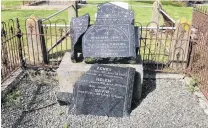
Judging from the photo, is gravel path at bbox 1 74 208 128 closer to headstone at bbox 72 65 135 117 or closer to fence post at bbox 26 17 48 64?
headstone at bbox 72 65 135 117

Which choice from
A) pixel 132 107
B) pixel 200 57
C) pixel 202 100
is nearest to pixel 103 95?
pixel 132 107

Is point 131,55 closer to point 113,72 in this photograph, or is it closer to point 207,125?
point 113,72

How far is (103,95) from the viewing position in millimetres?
5102

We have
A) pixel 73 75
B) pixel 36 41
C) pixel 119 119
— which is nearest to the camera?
pixel 119 119

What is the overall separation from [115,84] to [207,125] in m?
1.68

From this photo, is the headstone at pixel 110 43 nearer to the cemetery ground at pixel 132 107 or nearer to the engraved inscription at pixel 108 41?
the engraved inscription at pixel 108 41

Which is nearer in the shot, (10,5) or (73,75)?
(73,75)

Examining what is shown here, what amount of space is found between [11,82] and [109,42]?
226 cm

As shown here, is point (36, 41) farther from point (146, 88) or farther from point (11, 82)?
point (146, 88)

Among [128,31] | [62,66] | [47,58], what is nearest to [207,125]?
[128,31]

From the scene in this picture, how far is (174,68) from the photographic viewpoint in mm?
6891

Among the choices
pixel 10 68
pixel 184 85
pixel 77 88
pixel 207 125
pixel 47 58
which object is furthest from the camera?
pixel 47 58

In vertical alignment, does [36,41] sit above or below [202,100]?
above

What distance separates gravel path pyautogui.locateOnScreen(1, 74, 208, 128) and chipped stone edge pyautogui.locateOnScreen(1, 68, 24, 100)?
205 mm
